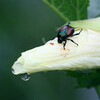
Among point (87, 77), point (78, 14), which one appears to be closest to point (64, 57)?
point (87, 77)

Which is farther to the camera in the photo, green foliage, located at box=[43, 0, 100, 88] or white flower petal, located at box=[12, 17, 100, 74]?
green foliage, located at box=[43, 0, 100, 88]

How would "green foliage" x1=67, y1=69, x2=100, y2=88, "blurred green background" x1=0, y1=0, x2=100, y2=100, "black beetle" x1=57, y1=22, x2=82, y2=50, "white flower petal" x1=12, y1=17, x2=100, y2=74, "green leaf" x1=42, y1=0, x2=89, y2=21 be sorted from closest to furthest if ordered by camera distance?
"white flower petal" x1=12, y1=17, x2=100, y2=74 < "black beetle" x1=57, y1=22, x2=82, y2=50 < "green foliage" x1=67, y1=69, x2=100, y2=88 < "green leaf" x1=42, y1=0, x2=89, y2=21 < "blurred green background" x1=0, y1=0, x2=100, y2=100

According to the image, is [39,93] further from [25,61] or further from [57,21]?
[25,61]

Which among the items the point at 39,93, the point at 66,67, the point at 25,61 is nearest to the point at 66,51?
the point at 66,67

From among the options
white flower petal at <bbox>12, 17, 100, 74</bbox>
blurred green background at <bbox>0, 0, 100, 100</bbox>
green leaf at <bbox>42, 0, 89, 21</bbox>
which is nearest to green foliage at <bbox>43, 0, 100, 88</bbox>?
green leaf at <bbox>42, 0, 89, 21</bbox>

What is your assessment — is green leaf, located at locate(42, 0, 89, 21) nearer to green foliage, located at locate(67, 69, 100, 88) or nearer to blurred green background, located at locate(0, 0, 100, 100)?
green foliage, located at locate(67, 69, 100, 88)

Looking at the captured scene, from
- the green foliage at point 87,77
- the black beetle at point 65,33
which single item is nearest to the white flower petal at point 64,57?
the black beetle at point 65,33
